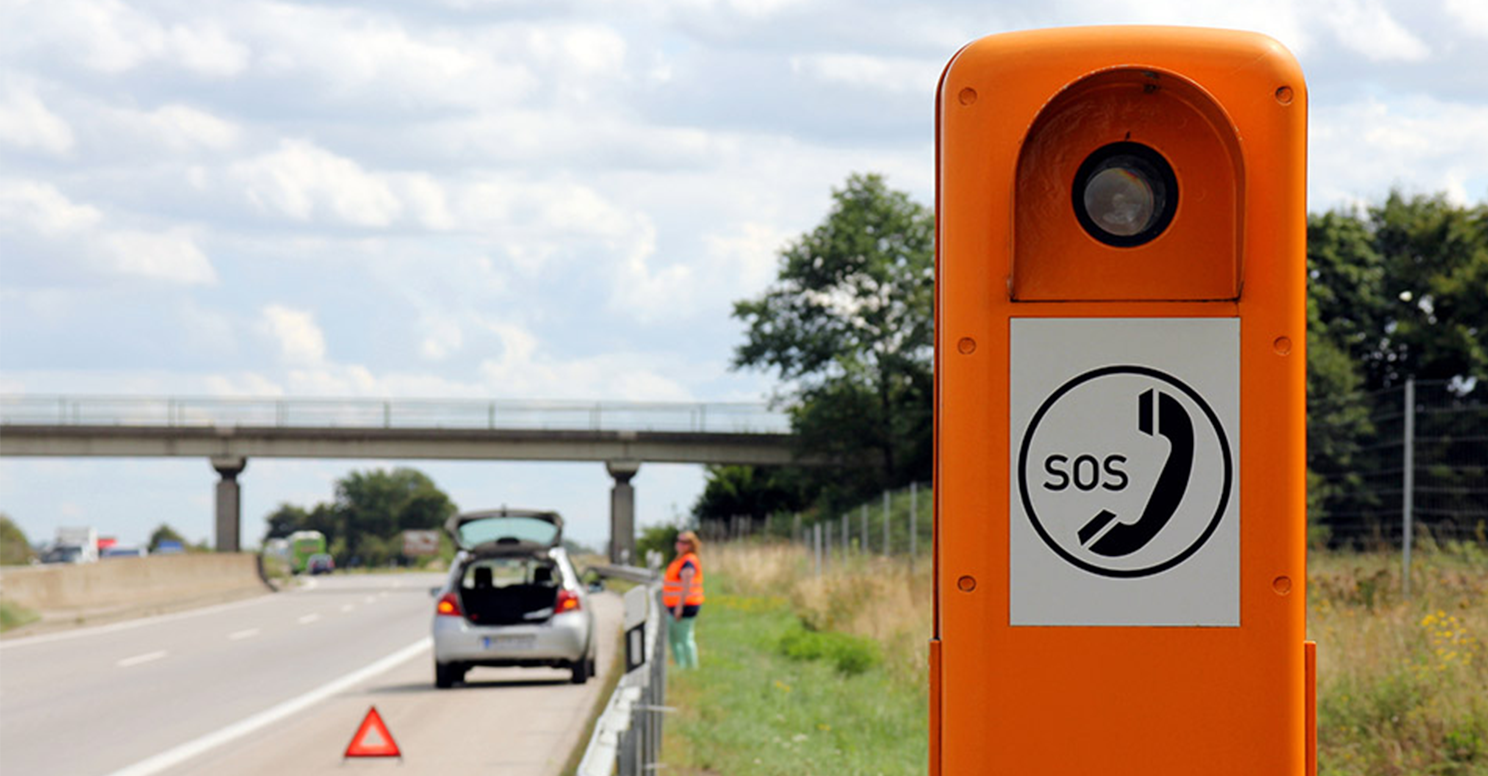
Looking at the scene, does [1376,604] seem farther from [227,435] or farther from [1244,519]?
[227,435]

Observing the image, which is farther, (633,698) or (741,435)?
(741,435)

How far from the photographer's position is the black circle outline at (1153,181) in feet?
12.2

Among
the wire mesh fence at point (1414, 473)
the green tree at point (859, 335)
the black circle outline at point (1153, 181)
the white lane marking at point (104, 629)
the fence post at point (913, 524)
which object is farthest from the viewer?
the green tree at point (859, 335)

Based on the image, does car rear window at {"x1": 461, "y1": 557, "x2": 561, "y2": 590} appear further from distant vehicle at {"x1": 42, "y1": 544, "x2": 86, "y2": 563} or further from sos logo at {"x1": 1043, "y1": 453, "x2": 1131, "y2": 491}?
distant vehicle at {"x1": 42, "y1": 544, "x2": 86, "y2": 563}

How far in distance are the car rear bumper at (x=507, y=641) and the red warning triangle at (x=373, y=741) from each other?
6414mm

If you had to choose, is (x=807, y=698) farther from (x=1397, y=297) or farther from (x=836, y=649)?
(x=1397, y=297)

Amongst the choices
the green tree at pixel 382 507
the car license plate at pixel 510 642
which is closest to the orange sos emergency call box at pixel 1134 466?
the car license plate at pixel 510 642

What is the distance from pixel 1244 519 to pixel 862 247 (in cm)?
6830

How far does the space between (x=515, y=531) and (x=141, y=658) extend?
5.96m

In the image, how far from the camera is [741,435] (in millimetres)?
72562

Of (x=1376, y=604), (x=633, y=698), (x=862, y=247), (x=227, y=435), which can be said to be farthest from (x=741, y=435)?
(x=633, y=698)

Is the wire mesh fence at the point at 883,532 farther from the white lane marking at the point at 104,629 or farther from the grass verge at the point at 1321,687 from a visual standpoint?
the white lane marking at the point at 104,629

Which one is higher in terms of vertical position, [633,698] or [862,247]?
[862,247]

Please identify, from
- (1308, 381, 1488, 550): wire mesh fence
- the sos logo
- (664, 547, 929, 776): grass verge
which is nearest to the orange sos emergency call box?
the sos logo
